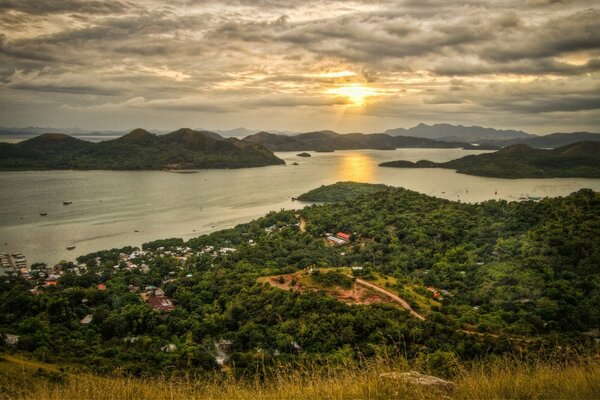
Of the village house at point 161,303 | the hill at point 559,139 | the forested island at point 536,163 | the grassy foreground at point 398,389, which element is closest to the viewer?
the grassy foreground at point 398,389

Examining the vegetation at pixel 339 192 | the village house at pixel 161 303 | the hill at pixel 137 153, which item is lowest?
the village house at pixel 161 303

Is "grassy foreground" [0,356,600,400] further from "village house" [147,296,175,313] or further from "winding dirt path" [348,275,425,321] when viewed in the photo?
"village house" [147,296,175,313]

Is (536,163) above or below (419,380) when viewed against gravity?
above

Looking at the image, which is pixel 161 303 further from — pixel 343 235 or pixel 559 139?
pixel 559 139

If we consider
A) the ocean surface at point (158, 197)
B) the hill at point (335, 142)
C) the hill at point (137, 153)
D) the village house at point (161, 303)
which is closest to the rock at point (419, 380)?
the village house at point (161, 303)

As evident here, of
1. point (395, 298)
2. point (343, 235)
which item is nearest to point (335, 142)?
point (343, 235)

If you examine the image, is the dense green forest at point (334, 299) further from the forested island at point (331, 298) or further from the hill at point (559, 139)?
the hill at point (559, 139)
